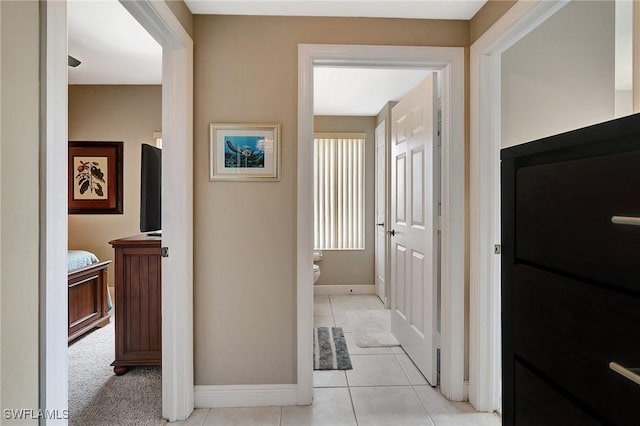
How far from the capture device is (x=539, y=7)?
153 cm

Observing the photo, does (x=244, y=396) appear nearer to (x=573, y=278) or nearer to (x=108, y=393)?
(x=108, y=393)

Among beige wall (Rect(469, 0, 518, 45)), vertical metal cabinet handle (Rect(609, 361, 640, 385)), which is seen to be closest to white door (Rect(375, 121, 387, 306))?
beige wall (Rect(469, 0, 518, 45))

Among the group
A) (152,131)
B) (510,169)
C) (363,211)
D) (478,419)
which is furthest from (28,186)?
(363,211)

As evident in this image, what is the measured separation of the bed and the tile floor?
67.5 inches

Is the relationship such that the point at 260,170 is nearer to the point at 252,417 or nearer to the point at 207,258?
the point at 207,258

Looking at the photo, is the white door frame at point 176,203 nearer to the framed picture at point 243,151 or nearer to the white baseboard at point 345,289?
the framed picture at point 243,151

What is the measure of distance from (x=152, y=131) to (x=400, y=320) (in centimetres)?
341

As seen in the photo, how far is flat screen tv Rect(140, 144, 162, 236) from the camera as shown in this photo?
2428 mm

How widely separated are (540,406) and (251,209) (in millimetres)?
1691

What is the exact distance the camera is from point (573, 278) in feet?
2.03

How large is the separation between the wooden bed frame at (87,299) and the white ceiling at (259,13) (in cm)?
193

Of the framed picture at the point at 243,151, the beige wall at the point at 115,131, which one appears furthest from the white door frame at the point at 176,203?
the beige wall at the point at 115,131

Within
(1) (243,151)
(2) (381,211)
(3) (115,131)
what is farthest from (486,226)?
(3) (115,131)

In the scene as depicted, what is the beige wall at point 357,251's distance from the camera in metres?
4.64
